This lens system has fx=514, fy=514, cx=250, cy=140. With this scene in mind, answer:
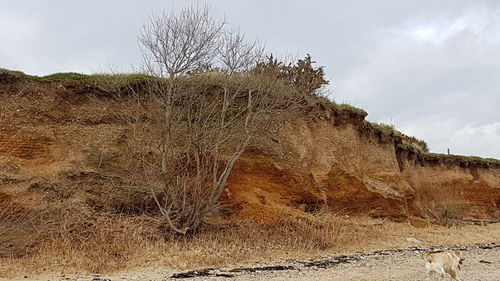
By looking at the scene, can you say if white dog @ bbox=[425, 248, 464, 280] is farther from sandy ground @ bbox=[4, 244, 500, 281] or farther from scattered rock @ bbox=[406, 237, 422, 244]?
scattered rock @ bbox=[406, 237, 422, 244]

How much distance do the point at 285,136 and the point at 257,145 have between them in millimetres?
1422

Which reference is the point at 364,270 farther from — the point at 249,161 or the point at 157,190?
the point at 249,161

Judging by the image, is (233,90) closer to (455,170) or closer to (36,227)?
(36,227)

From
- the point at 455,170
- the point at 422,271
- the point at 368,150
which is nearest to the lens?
the point at 422,271

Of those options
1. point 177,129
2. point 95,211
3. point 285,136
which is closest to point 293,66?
point 285,136

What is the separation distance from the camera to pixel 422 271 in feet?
40.9

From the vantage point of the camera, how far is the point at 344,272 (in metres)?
12.6

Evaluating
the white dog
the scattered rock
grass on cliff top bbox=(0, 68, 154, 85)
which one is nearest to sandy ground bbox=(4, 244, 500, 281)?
the white dog

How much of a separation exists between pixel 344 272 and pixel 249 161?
7223 mm

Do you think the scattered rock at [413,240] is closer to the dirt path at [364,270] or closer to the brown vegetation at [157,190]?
the brown vegetation at [157,190]

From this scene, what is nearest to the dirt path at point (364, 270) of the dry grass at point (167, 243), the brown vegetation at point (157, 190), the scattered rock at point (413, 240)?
the dry grass at point (167, 243)

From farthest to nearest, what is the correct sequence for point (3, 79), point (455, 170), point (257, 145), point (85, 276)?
point (455, 170) → point (257, 145) → point (3, 79) → point (85, 276)

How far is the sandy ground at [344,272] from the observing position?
1155 cm

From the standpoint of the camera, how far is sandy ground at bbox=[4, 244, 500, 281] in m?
11.6
